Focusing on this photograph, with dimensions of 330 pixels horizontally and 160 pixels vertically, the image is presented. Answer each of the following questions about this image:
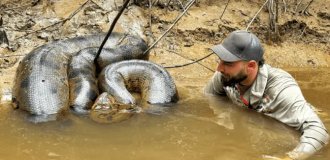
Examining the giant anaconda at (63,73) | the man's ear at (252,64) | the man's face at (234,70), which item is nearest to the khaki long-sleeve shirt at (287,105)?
the man's ear at (252,64)

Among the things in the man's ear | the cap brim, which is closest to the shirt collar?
the man's ear

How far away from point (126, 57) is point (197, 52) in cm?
126

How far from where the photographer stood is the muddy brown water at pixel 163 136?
5.03 meters

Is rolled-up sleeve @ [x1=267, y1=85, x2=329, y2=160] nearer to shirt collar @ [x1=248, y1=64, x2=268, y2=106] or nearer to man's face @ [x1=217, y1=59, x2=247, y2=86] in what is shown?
shirt collar @ [x1=248, y1=64, x2=268, y2=106]

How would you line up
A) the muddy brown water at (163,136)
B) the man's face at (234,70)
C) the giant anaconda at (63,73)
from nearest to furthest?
1. the muddy brown water at (163,136)
2. the man's face at (234,70)
3. the giant anaconda at (63,73)

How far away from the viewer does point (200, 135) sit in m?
5.53

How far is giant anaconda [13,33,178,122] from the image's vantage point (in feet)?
20.4

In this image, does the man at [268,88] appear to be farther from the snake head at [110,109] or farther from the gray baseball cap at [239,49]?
the snake head at [110,109]

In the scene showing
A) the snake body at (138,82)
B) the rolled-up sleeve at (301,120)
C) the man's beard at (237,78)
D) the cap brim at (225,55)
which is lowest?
the snake body at (138,82)

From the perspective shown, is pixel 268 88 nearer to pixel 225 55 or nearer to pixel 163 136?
pixel 225 55

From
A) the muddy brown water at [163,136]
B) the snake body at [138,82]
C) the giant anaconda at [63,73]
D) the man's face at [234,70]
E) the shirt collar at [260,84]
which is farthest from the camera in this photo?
the snake body at [138,82]

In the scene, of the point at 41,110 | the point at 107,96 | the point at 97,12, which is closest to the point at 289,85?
the point at 107,96

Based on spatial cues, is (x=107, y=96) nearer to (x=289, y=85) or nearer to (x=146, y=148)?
(x=146, y=148)

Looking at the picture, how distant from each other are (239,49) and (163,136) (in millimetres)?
1210
